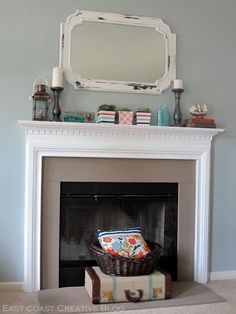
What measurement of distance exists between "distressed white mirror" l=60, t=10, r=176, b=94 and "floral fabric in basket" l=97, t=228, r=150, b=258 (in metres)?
1.18

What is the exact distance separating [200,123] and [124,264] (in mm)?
1314

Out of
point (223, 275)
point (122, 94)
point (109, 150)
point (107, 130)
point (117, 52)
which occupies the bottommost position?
point (223, 275)

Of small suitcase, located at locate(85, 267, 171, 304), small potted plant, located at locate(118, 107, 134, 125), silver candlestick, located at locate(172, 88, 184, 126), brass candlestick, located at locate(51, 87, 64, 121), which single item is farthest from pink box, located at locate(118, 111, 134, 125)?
small suitcase, located at locate(85, 267, 171, 304)

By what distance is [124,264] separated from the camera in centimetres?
291

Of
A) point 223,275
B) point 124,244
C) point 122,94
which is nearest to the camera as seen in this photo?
point 124,244

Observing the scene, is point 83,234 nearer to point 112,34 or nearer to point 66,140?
point 66,140

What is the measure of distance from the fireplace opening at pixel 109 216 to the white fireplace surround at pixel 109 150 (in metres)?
0.21

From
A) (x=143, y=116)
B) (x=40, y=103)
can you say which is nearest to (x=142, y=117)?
(x=143, y=116)

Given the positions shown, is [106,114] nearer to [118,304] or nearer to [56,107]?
[56,107]

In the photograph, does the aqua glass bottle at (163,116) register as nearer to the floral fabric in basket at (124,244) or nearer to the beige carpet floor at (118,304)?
the floral fabric in basket at (124,244)

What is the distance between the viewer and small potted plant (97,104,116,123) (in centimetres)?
325

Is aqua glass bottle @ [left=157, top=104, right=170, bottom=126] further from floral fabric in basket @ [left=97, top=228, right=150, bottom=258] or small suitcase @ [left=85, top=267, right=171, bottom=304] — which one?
small suitcase @ [left=85, top=267, right=171, bottom=304]

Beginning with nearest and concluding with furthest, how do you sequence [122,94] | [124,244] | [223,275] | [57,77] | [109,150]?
[124,244], [57,77], [109,150], [122,94], [223,275]

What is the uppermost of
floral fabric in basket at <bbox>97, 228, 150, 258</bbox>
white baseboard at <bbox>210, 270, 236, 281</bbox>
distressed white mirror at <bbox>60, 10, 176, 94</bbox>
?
distressed white mirror at <bbox>60, 10, 176, 94</bbox>
